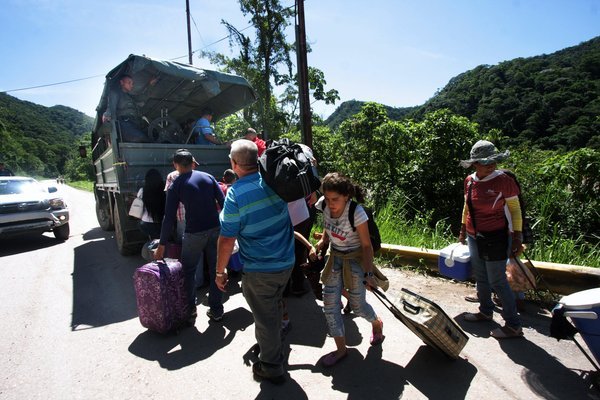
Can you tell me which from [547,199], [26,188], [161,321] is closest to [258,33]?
[26,188]

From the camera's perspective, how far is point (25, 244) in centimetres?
792

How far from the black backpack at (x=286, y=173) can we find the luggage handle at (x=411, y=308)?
1203mm

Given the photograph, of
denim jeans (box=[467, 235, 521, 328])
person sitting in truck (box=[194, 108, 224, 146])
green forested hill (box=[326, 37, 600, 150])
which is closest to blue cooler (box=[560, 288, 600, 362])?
denim jeans (box=[467, 235, 521, 328])

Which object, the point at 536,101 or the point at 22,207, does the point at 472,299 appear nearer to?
the point at 22,207

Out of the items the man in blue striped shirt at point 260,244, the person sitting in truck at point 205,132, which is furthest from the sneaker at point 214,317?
the person sitting in truck at point 205,132

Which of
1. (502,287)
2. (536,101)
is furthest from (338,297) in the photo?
(536,101)

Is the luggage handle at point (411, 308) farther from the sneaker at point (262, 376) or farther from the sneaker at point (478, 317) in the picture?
the sneaker at point (262, 376)

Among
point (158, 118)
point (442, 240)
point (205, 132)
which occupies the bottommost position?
point (442, 240)

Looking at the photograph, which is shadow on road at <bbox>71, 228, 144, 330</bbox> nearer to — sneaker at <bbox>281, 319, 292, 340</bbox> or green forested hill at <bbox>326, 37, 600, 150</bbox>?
sneaker at <bbox>281, 319, 292, 340</bbox>

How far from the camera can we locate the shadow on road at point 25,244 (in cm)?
729

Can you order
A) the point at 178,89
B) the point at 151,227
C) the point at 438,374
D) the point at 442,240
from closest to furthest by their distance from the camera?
the point at 438,374 → the point at 151,227 → the point at 442,240 → the point at 178,89

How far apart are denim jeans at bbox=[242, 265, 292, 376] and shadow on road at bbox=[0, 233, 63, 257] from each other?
276 inches

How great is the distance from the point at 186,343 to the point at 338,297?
1518 mm

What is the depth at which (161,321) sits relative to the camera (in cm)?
326
